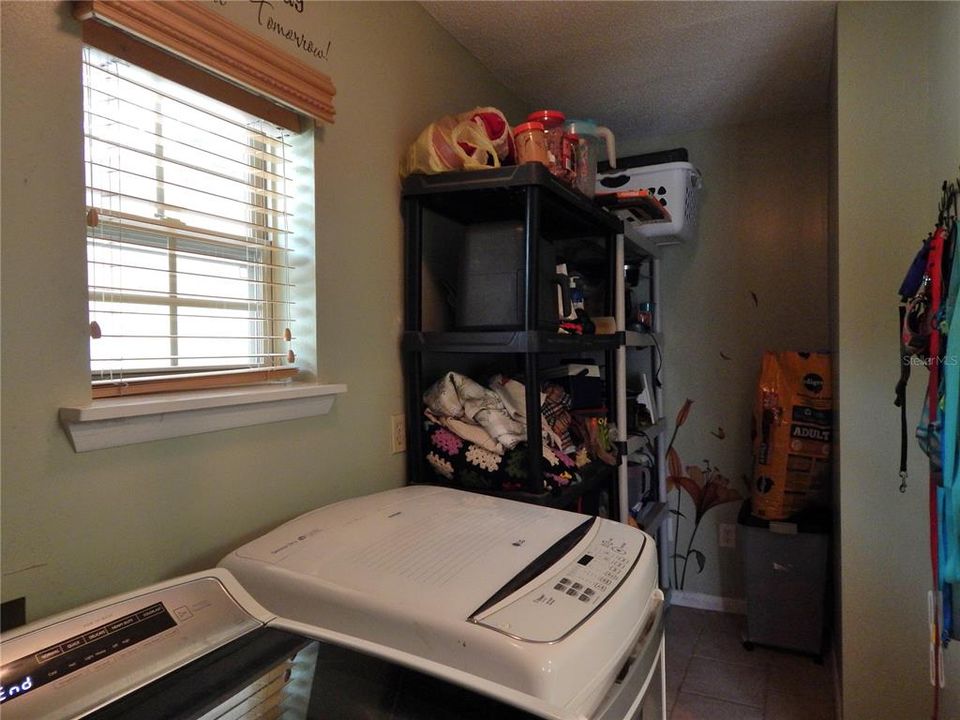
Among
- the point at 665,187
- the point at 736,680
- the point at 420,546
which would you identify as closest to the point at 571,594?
the point at 420,546

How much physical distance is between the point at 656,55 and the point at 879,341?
1255 mm

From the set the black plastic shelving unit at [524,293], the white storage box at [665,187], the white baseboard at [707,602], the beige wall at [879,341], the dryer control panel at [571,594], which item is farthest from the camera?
the white baseboard at [707,602]

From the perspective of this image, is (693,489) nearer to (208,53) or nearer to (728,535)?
(728,535)

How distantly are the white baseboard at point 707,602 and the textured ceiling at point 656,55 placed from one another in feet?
7.68

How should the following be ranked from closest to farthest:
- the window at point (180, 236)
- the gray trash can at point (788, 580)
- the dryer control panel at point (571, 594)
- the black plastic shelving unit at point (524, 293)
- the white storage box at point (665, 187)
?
the dryer control panel at point (571, 594) → the window at point (180, 236) → the black plastic shelving unit at point (524, 293) → the gray trash can at point (788, 580) → the white storage box at point (665, 187)

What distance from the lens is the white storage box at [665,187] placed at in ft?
8.57

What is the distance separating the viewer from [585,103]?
2.68m

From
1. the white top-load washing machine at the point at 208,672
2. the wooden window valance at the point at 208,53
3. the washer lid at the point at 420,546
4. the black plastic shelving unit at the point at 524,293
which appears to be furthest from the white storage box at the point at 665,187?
the white top-load washing machine at the point at 208,672

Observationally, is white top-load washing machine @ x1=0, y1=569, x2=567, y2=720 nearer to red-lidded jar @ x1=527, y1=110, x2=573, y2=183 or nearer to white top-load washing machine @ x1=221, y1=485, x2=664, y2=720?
white top-load washing machine @ x1=221, y1=485, x2=664, y2=720

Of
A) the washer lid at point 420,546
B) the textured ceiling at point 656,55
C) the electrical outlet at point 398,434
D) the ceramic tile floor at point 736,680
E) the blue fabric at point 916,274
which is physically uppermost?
Answer: the textured ceiling at point 656,55

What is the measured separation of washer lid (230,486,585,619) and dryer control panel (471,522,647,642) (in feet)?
0.17

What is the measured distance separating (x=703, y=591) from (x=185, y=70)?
121 inches

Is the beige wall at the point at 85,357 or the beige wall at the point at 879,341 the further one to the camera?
the beige wall at the point at 879,341

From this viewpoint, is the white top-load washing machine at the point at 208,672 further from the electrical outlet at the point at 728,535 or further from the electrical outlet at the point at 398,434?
the electrical outlet at the point at 728,535
